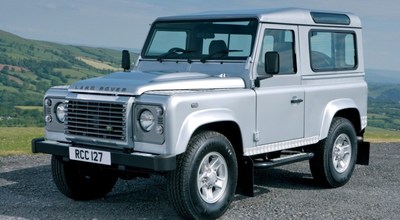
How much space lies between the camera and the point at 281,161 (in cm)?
704

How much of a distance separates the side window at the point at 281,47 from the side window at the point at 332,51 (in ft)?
1.51

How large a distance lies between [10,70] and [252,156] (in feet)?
324

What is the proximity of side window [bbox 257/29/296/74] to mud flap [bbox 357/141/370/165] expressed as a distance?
2.29m

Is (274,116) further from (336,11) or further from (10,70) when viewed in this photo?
(10,70)

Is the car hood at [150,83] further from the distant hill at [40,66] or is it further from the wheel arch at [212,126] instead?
the distant hill at [40,66]

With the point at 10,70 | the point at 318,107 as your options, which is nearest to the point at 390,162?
the point at 318,107

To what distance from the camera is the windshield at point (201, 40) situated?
6910 millimetres

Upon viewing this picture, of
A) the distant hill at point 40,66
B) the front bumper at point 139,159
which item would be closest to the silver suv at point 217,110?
the front bumper at point 139,159

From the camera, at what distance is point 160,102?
5.37 metres

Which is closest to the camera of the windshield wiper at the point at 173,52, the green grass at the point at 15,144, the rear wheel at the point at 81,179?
the rear wheel at the point at 81,179

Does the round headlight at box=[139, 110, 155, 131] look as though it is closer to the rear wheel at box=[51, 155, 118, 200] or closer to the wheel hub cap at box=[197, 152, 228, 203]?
the wheel hub cap at box=[197, 152, 228, 203]

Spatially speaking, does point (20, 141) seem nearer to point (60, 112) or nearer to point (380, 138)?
point (60, 112)

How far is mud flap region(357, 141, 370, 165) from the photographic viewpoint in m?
8.86

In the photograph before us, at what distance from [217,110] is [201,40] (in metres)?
1.70
